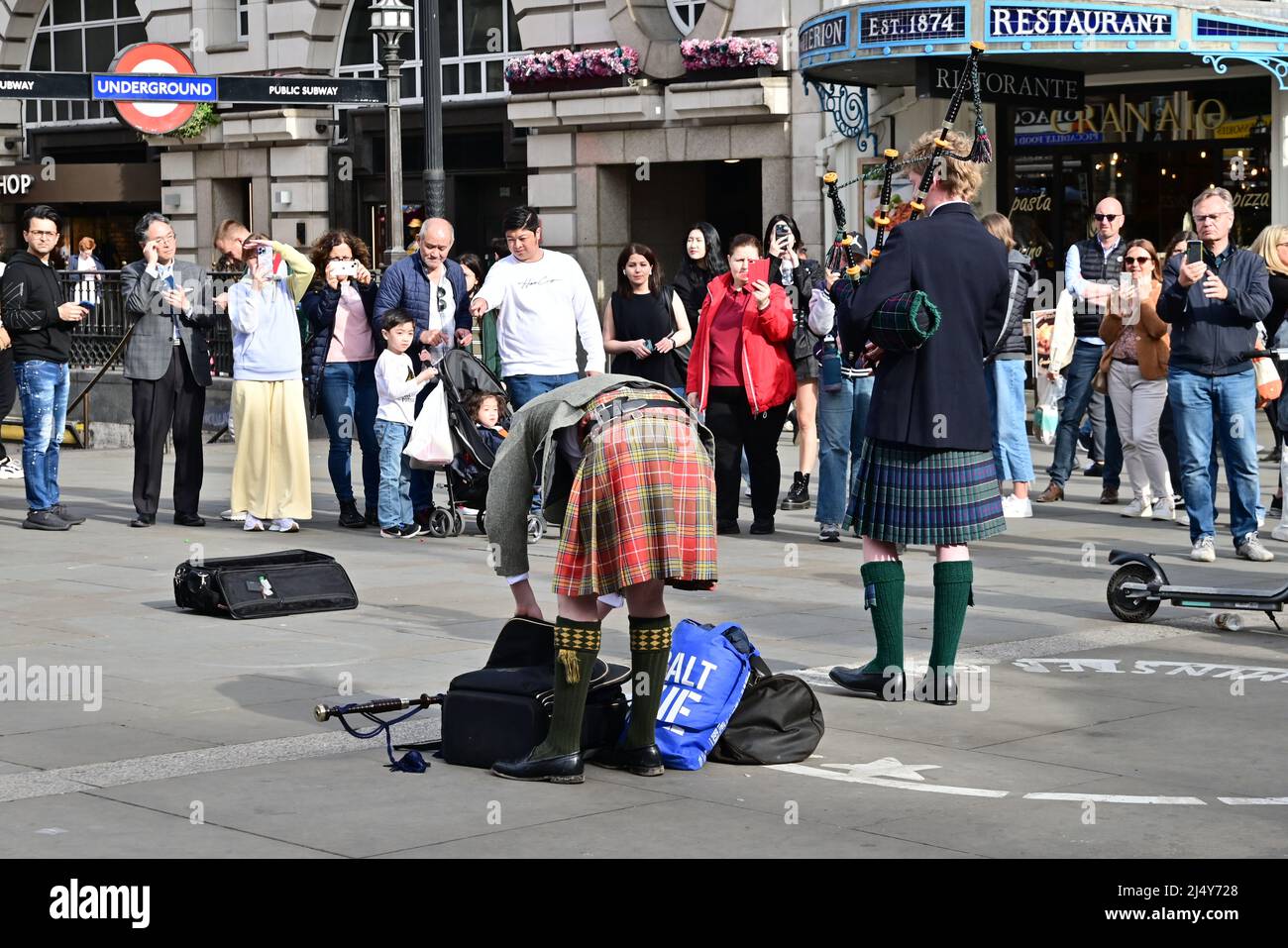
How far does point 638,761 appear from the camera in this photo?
6.29 m

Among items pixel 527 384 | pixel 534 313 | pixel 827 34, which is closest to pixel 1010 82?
pixel 827 34

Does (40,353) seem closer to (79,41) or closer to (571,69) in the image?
(571,69)

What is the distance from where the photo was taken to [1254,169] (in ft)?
65.5

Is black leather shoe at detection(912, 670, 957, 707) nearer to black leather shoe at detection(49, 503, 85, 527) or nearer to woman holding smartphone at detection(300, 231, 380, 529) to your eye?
woman holding smartphone at detection(300, 231, 380, 529)

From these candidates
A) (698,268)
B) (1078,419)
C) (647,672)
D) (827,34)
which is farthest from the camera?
(827,34)

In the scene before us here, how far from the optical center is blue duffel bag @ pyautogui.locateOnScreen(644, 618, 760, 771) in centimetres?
636

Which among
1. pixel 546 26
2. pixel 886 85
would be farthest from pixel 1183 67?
pixel 546 26

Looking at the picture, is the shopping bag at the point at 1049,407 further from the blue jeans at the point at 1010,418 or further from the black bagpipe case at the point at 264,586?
the black bagpipe case at the point at 264,586

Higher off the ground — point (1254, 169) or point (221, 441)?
point (1254, 169)

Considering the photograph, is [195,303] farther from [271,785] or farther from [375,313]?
[271,785]

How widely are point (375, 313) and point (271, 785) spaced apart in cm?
703

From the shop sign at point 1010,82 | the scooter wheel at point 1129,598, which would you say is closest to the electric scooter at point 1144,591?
the scooter wheel at point 1129,598

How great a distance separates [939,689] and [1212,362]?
4.01 m
